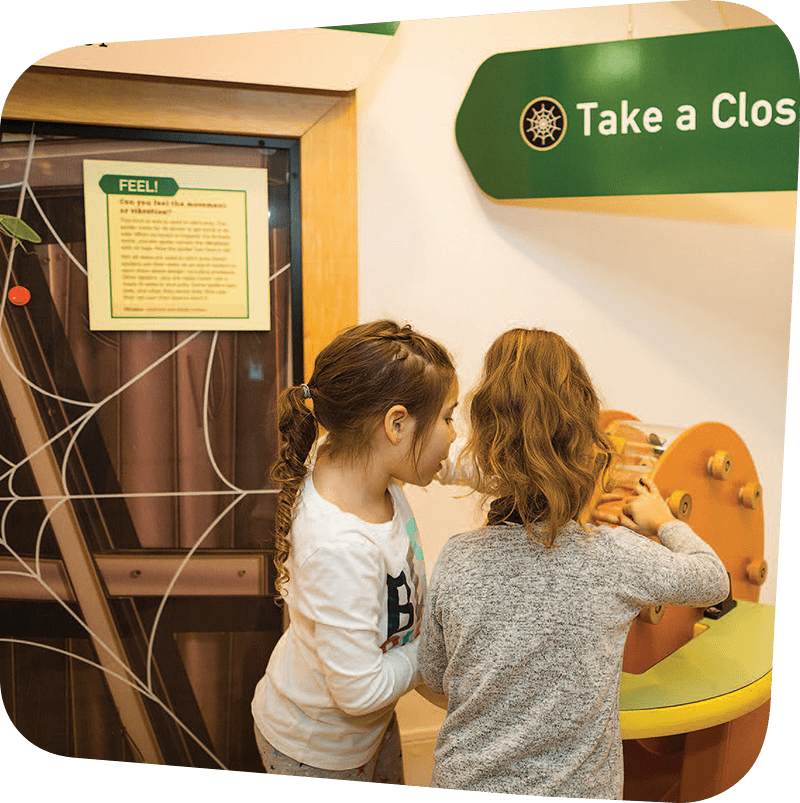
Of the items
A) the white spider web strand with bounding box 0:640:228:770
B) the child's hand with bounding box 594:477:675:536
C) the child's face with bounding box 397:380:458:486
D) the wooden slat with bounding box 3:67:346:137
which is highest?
the wooden slat with bounding box 3:67:346:137

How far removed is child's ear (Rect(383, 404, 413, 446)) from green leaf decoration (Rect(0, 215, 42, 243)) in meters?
0.88

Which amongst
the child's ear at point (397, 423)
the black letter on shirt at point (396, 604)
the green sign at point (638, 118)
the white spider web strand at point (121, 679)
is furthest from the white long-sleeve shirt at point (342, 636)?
the green sign at point (638, 118)

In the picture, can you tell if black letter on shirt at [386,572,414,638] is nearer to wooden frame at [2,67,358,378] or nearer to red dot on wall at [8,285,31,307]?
wooden frame at [2,67,358,378]

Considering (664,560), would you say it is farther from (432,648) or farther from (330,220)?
(330,220)

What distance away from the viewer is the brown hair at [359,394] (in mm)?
1194

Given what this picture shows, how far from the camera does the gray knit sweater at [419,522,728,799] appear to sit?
1.11 m

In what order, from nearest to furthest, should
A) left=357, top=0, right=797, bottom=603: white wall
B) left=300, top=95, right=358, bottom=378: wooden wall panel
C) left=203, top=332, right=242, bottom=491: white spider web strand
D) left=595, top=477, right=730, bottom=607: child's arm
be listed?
left=595, top=477, right=730, bottom=607: child's arm
left=357, top=0, right=797, bottom=603: white wall
left=300, top=95, right=358, bottom=378: wooden wall panel
left=203, top=332, right=242, bottom=491: white spider web strand

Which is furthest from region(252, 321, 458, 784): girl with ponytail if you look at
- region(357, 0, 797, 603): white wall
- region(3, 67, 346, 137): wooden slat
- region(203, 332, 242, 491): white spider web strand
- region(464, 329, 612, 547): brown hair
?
region(3, 67, 346, 137): wooden slat

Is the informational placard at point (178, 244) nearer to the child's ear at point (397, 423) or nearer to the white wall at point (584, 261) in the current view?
the white wall at point (584, 261)

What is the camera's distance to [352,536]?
1.17 metres

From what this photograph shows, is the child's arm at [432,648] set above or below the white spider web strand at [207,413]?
below

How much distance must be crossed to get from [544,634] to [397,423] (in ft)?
1.25

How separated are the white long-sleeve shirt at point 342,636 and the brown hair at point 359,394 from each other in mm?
49

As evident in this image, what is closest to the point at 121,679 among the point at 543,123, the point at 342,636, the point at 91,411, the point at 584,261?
the point at 91,411
